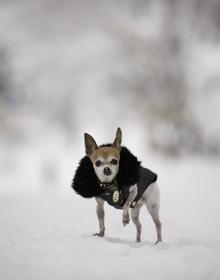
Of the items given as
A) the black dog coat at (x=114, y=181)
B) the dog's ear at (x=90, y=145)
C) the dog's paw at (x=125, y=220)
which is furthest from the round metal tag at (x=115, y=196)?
the dog's ear at (x=90, y=145)

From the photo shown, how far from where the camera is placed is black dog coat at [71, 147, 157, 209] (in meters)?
2.78

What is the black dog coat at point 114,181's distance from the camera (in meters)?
2.78

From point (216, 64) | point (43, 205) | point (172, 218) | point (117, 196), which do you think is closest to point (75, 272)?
point (117, 196)

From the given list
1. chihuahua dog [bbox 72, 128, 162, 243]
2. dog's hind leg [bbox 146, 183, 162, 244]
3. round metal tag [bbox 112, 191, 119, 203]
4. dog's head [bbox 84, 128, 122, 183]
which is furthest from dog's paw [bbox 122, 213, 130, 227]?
dog's hind leg [bbox 146, 183, 162, 244]

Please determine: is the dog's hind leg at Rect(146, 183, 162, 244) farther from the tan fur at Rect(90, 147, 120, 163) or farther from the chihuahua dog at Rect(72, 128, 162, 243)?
the tan fur at Rect(90, 147, 120, 163)

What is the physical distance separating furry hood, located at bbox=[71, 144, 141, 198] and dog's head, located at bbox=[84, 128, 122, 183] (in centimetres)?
4

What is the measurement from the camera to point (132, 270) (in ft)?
7.52

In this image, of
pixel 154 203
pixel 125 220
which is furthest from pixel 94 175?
pixel 154 203

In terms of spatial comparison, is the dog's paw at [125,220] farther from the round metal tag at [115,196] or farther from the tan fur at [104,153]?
the tan fur at [104,153]

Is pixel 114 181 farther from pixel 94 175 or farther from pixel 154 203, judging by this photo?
pixel 154 203

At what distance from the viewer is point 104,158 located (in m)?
2.71

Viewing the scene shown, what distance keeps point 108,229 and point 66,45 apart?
8.13m

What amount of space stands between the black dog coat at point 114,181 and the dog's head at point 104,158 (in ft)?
0.13

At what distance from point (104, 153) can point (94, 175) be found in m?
0.18
